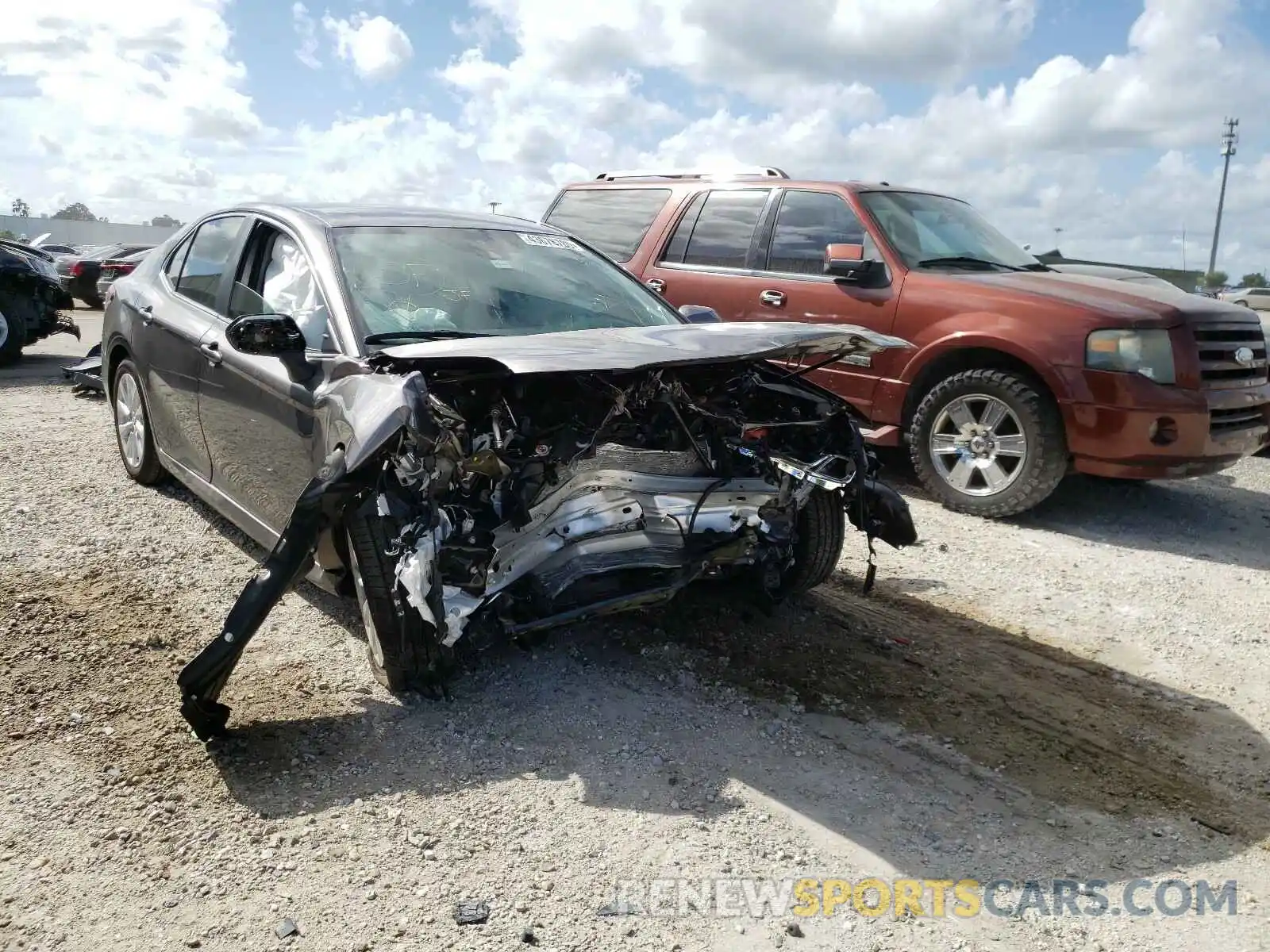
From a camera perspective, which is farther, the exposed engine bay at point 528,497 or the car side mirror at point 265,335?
the car side mirror at point 265,335

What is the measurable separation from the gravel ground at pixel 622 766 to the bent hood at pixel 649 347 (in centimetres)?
123

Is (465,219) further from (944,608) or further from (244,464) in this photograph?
(944,608)

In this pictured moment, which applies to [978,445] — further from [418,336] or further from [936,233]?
[418,336]

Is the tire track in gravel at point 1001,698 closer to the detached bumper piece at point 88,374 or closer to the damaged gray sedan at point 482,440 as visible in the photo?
the damaged gray sedan at point 482,440

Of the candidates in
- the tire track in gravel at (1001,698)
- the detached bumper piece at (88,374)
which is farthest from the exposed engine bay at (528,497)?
the detached bumper piece at (88,374)

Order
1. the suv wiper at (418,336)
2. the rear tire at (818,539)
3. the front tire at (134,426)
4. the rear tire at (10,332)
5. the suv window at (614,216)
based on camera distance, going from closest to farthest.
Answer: the suv wiper at (418,336), the rear tire at (818,539), the front tire at (134,426), the suv window at (614,216), the rear tire at (10,332)

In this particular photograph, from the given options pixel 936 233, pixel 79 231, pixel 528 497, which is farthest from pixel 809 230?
pixel 79 231

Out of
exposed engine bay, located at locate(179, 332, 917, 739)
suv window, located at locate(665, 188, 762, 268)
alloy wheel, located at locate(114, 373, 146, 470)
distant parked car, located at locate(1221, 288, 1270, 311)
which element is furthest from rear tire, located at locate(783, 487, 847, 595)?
distant parked car, located at locate(1221, 288, 1270, 311)

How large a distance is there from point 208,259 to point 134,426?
4.37 ft

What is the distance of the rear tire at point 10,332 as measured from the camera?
1125 centimetres

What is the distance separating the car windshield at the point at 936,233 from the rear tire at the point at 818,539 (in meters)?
2.99

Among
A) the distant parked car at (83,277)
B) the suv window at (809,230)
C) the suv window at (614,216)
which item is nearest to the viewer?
the suv window at (809,230)

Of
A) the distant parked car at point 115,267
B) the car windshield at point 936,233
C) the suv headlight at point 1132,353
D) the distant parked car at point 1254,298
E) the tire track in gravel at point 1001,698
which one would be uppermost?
the car windshield at point 936,233

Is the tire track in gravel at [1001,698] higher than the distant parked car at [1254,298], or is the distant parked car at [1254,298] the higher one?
the tire track in gravel at [1001,698]
